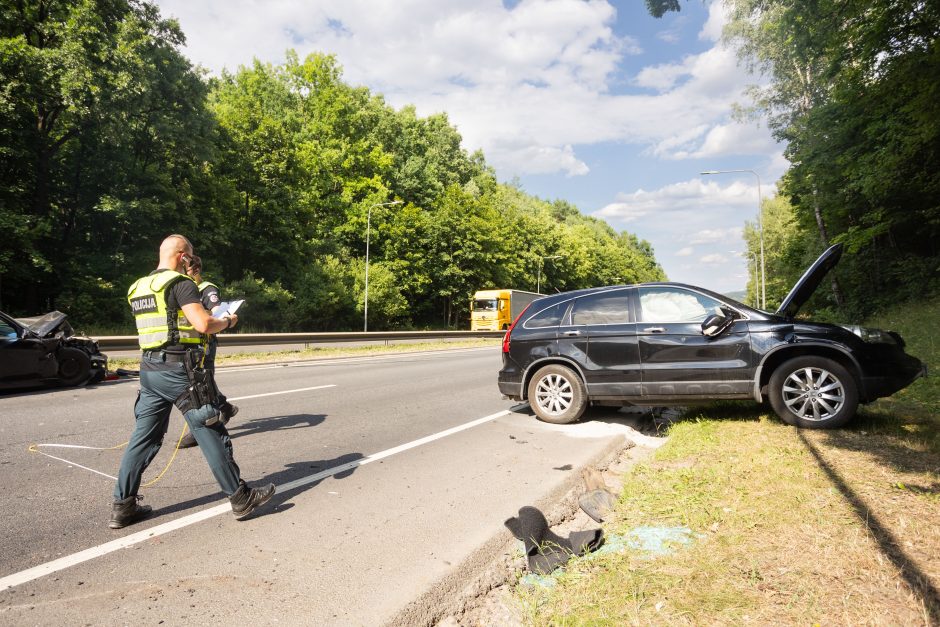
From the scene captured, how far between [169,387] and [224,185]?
31411 millimetres

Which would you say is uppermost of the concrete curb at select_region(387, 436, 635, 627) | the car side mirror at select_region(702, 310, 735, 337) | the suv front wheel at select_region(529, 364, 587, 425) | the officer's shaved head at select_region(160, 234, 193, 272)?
the officer's shaved head at select_region(160, 234, 193, 272)

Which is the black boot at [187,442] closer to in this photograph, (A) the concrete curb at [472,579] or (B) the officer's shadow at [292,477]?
(B) the officer's shadow at [292,477]

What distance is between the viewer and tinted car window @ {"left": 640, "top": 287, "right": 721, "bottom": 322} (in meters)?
6.49

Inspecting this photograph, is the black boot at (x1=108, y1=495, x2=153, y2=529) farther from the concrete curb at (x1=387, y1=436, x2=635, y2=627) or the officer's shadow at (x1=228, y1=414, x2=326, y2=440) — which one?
the officer's shadow at (x1=228, y1=414, x2=326, y2=440)

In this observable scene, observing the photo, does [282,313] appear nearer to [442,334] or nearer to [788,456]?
[442,334]

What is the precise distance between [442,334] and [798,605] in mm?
28641

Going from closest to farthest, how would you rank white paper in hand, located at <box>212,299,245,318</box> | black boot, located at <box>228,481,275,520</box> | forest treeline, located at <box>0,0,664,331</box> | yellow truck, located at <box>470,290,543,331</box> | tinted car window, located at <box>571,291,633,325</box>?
black boot, located at <box>228,481,275,520</box> → white paper in hand, located at <box>212,299,245,318</box> → tinted car window, located at <box>571,291,633,325</box> → forest treeline, located at <box>0,0,664,331</box> → yellow truck, located at <box>470,290,543,331</box>

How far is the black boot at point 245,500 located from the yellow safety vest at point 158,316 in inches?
45.6

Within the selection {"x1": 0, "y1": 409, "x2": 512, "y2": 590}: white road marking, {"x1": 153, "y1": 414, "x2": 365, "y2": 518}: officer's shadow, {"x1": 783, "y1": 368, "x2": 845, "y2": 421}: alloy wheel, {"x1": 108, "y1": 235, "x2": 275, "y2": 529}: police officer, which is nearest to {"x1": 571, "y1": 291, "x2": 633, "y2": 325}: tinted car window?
{"x1": 783, "y1": 368, "x2": 845, "y2": 421}: alloy wheel

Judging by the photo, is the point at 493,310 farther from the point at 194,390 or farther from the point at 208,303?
the point at 194,390

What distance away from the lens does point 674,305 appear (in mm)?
6680

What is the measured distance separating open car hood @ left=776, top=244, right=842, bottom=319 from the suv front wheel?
2.53 metres

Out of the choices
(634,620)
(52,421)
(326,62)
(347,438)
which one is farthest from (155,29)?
(634,620)

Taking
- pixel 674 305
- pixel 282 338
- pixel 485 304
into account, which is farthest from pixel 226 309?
pixel 485 304
